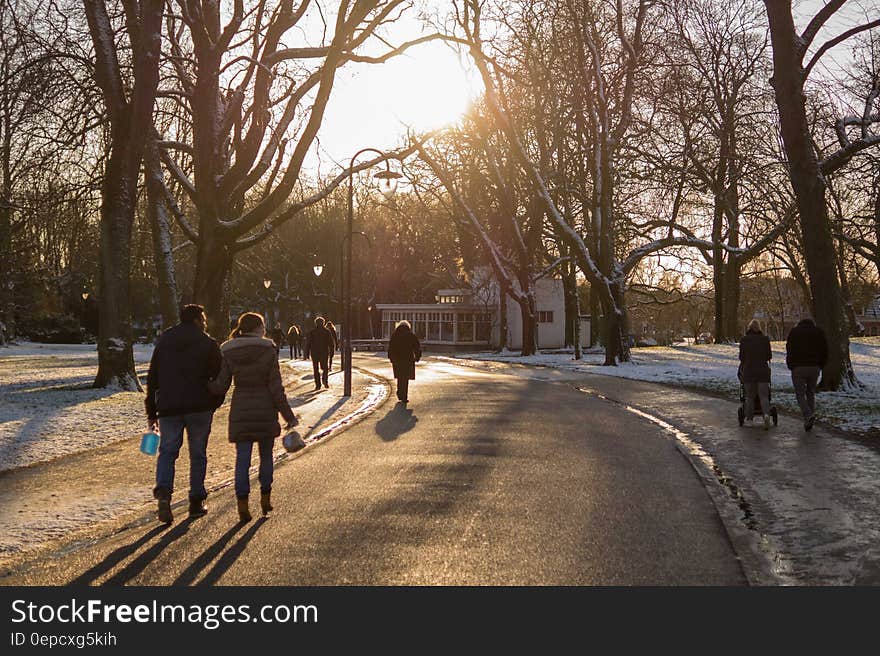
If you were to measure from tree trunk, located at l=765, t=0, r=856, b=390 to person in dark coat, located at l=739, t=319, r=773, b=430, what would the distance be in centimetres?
579

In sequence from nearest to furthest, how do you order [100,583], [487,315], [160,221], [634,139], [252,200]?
[100,583]
[160,221]
[634,139]
[252,200]
[487,315]

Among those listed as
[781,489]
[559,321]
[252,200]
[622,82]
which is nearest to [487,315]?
[559,321]

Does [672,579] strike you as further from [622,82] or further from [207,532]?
[622,82]

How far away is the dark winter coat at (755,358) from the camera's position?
46.1 feet

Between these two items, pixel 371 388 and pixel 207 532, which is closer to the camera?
pixel 207 532

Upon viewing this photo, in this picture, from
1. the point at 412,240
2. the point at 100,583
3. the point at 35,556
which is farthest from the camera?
the point at 412,240

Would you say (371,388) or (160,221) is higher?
(160,221)

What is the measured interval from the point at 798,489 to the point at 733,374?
21062mm

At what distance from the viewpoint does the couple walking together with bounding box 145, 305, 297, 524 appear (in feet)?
26.1

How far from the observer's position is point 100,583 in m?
5.75

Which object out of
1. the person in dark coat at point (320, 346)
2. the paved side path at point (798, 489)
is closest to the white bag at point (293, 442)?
the paved side path at point (798, 489)

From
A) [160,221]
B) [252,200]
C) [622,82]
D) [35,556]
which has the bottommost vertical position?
[35,556]

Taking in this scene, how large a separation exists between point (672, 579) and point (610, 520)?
5.89 feet

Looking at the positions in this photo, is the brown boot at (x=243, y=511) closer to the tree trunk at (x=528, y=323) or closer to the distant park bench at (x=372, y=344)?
Result: the tree trunk at (x=528, y=323)
